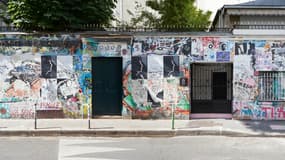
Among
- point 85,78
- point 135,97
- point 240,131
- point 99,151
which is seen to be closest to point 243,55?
point 240,131

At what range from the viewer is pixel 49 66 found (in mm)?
14102

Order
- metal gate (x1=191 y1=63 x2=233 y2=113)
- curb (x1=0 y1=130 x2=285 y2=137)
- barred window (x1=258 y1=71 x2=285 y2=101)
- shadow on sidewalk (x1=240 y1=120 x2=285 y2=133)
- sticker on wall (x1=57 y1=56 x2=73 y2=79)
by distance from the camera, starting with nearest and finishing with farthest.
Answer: curb (x1=0 y1=130 x2=285 y2=137) → shadow on sidewalk (x1=240 y1=120 x2=285 y2=133) → sticker on wall (x1=57 y1=56 x2=73 y2=79) → barred window (x1=258 y1=71 x2=285 y2=101) → metal gate (x1=191 y1=63 x2=233 y2=113)

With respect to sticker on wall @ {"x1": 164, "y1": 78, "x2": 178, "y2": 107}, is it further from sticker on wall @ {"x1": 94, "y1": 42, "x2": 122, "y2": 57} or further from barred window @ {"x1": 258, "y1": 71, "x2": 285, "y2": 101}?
barred window @ {"x1": 258, "y1": 71, "x2": 285, "y2": 101}

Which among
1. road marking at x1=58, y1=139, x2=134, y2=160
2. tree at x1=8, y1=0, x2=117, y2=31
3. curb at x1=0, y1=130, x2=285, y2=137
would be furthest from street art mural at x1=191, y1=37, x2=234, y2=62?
road marking at x1=58, y1=139, x2=134, y2=160

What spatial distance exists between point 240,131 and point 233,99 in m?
2.30

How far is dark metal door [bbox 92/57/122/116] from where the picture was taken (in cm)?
1418

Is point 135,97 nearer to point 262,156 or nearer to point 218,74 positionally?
point 218,74

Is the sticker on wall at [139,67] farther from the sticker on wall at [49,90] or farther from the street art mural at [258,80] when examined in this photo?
the street art mural at [258,80]

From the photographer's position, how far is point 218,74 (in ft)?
48.3

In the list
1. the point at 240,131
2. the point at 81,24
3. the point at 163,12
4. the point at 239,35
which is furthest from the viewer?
the point at 163,12

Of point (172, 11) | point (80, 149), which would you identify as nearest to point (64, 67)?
point (80, 149)

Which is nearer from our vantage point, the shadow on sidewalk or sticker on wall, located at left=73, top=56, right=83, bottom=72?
the shadow on sidewalk

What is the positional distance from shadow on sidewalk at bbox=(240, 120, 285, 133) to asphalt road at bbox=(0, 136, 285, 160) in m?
0.96

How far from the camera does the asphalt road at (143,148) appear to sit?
8.95 meters
